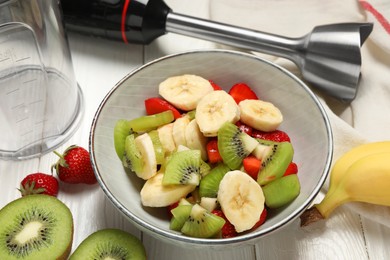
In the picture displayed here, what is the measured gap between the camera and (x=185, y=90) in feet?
2.86

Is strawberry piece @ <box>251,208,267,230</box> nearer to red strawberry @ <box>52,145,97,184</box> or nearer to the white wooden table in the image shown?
the white wooden table

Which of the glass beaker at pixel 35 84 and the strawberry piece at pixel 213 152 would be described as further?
the glass beaker at pixel 35 84

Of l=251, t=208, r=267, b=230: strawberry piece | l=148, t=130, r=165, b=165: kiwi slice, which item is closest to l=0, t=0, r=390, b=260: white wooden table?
l=251, t=208, r=267, b=230: strawberry piece

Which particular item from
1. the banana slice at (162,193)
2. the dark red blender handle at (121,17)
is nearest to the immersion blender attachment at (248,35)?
the dark red blender handle at (121,17)

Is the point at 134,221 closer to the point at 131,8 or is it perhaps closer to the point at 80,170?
the point at 80,170

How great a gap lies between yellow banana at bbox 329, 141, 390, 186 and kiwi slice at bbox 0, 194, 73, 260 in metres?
0.41

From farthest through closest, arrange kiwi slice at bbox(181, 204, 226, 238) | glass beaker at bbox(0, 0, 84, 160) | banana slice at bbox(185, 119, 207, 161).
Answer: glass beaker at bbox(0, 0, 84, 160) → banana slice at bbox(185, 119, 207, 161) → kiwi slice at bbox(181, 204, 226, 238)

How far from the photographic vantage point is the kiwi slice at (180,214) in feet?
2.36

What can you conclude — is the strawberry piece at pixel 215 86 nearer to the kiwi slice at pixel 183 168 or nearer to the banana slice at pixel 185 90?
the banana slice at pixel 185 90

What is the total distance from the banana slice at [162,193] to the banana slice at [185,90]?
15 centimetres

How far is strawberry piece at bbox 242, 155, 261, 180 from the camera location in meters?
0.77

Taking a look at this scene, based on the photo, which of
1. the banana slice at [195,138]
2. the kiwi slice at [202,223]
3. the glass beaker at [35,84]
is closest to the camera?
the kiwi slice at [202,223]

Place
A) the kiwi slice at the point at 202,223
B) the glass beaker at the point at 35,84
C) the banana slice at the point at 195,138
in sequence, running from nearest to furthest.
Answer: the kiwi slice at the point at 202,223, the banana slice at the point at 195,138, the glass beaker at the point at 35,84

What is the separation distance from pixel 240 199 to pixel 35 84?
1.63ft
